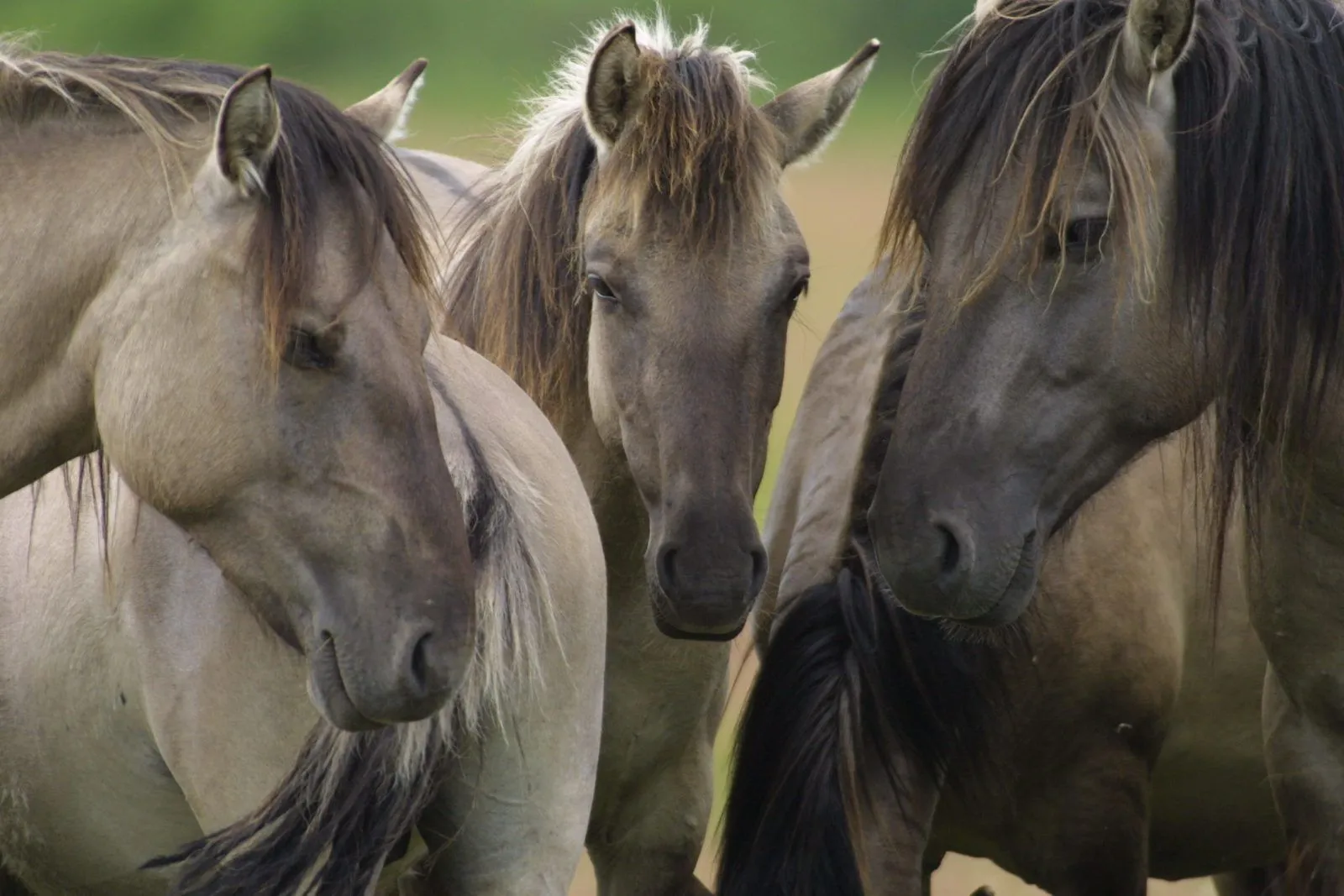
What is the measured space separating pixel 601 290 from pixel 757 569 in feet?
2.04

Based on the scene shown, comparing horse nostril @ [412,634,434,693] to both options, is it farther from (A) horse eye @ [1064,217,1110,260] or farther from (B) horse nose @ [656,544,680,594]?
(A) horse eye @ [1064,217,1110,260]

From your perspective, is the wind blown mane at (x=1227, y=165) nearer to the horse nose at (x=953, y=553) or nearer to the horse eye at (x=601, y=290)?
the horse nose at (x=953, y=553)

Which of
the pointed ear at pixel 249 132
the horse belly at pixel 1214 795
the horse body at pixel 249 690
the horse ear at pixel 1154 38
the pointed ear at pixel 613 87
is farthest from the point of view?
the horse belly at pixel 1214 795

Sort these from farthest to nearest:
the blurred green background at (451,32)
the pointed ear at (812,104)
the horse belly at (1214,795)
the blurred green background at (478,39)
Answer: the blurred green background at (451,32), the blurred green background at (478,39), the horse belly at (1214,795), the pointed ear at (812,104)

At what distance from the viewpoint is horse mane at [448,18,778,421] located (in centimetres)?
323

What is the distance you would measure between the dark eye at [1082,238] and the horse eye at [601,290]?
0.89m

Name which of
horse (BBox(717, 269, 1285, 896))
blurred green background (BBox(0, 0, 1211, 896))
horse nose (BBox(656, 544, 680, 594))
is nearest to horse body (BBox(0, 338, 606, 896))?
horse nose (BBox(656, 544, 680, 594))

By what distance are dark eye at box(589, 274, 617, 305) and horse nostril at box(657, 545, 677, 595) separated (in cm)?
51

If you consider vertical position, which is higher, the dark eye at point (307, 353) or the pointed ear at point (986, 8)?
the pointed ear at point (986, 8)

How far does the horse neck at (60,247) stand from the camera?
233cm

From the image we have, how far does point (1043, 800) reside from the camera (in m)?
3.60

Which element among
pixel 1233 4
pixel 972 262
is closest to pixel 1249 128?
pixel 1233 4

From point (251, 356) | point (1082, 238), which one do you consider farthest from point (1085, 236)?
point (251, 356)

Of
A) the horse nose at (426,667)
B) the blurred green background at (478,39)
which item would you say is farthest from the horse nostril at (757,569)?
the blurred green background at (478,39)
